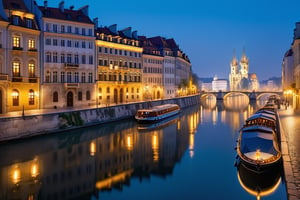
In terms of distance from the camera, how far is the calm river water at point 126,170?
20.0 m

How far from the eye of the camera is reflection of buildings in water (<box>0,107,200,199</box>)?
20.8 meters

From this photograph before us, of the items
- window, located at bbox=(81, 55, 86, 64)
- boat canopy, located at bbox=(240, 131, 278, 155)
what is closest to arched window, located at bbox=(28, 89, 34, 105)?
window, located at bbox=(81, 55, 86, 64)

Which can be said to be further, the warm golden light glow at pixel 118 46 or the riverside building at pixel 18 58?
the warm golden light glow at pixel 118 46

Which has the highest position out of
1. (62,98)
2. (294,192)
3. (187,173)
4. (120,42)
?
(120,42)

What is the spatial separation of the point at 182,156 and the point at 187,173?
5.81m

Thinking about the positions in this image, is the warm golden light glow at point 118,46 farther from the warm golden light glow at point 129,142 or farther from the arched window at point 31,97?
the warm golden light glow at point 129,142

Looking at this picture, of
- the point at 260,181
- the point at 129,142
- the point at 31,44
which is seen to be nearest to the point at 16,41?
the point at 31,44

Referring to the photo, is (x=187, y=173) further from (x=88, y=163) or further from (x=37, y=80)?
(x=37, y=80)

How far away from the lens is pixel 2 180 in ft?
71.3

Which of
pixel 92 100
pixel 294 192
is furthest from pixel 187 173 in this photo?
pixel 92 100

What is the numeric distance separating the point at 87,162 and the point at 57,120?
45.1ft

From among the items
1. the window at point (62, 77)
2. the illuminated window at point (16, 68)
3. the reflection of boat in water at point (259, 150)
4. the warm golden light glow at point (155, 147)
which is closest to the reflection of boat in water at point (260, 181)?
the reflection of boat in water at point (259, 150)

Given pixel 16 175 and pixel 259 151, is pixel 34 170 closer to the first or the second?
pixel 16 175

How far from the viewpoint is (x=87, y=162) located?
27484mm
